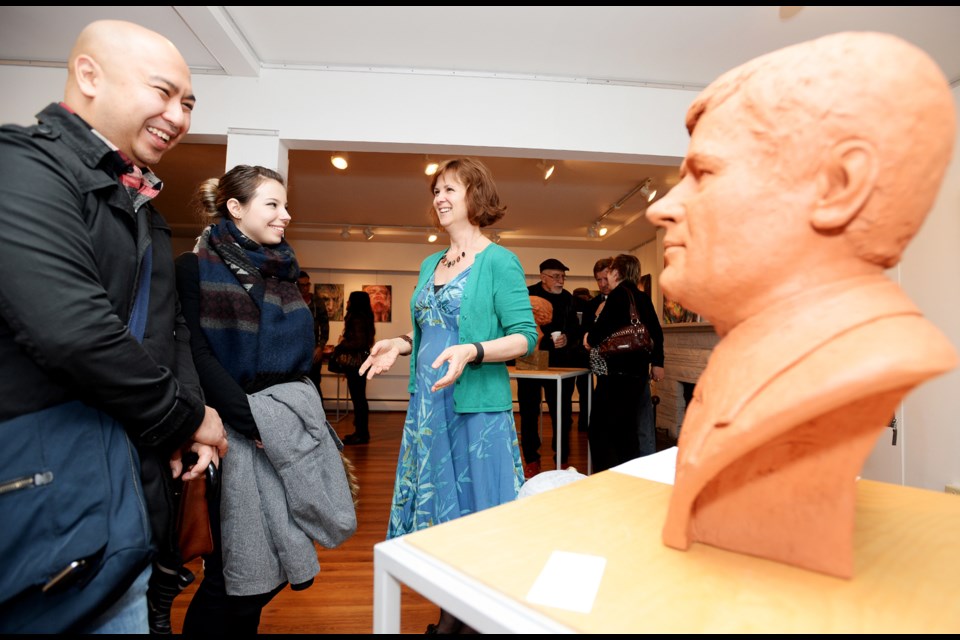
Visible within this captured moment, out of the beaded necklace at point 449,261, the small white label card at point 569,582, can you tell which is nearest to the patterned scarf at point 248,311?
the beaded necklace at point 449,261

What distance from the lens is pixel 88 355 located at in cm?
81

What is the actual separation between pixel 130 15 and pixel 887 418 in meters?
3.80

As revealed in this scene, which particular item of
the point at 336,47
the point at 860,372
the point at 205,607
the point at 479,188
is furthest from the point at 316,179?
the point at 860,372

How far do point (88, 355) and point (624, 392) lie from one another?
344 cm

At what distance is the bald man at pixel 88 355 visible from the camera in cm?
77

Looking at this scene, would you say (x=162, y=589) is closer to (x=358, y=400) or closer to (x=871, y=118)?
(x=871, y=118)

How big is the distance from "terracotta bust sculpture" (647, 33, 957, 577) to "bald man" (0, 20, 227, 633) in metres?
0.97

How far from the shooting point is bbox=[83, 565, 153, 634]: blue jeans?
2.93ft

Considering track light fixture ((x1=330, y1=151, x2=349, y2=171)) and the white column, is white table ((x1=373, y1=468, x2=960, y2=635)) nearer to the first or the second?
the white column

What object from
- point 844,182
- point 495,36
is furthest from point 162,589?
point 495,36

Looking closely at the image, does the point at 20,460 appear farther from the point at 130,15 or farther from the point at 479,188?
the point at 130,15

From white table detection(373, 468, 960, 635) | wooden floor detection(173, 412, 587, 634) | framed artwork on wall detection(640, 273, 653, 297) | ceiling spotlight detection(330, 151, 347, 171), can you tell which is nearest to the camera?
white table detection(373, 468, 960, 635)

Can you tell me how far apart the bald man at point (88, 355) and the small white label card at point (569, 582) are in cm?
74

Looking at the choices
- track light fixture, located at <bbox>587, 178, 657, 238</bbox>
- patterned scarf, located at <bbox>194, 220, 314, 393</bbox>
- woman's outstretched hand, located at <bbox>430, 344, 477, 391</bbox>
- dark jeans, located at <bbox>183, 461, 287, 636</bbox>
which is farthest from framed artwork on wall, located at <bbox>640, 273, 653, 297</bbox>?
dark jeans, located at <bbox>183, 461, 287, 636</bbox>
